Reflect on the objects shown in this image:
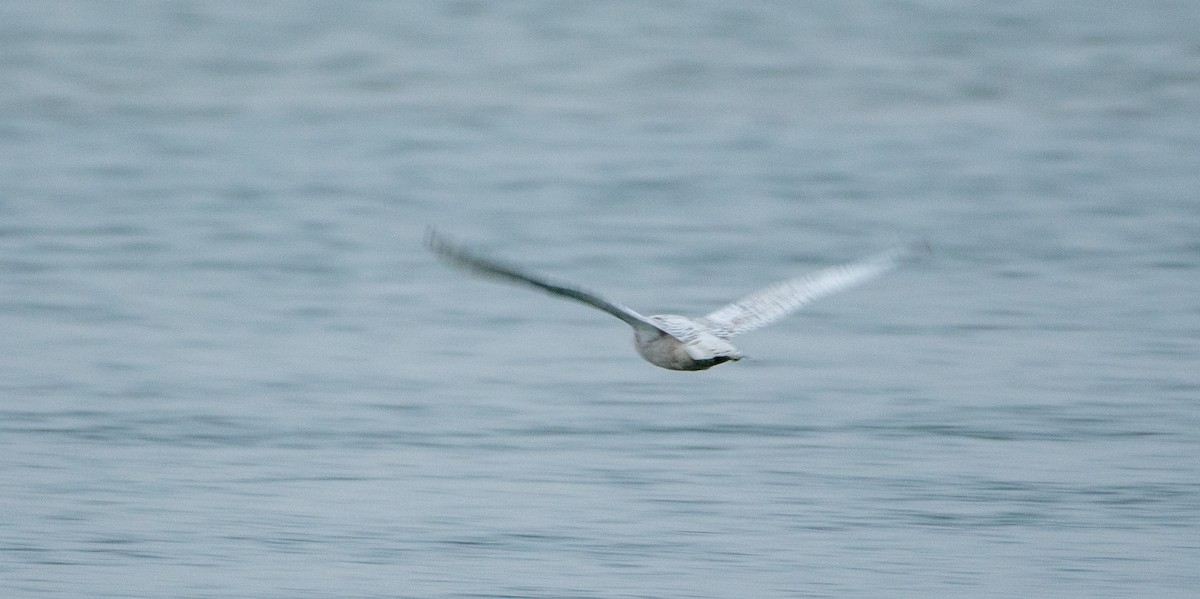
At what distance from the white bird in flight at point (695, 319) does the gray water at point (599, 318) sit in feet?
3.09

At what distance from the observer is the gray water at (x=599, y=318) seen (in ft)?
28.6

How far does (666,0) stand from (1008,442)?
16347 millimetres

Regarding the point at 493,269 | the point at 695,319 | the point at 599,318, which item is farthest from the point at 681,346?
the point at 599,318

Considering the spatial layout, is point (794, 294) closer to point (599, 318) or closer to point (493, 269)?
point (493, 269)

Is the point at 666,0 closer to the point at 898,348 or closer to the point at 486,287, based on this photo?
the point at 486,287

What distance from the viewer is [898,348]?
11.8 m

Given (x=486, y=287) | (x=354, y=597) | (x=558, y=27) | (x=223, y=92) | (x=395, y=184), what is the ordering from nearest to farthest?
1. (x=354, y=597)
2. (x=486, y=287)
3. (x=395, y=184)
4. (x=223, y=92)
5. (x=558, y=27)

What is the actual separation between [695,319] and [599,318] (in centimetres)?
424

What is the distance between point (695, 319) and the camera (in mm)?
8312

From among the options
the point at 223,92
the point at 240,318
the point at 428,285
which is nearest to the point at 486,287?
the point at 428,285

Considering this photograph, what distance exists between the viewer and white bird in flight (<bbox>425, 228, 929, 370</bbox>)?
660 centimetres

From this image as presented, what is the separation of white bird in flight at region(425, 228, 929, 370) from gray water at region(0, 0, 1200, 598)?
37.1 inches

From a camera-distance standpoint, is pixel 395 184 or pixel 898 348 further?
pixel 395 184

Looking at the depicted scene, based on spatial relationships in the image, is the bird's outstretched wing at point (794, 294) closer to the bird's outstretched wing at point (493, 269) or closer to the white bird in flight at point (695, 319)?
the white bird in flight at point (695, 319)
